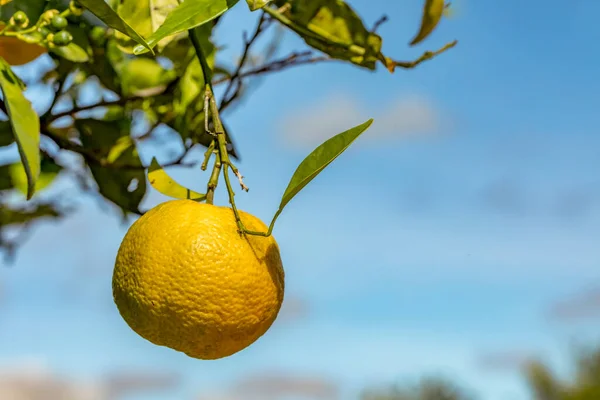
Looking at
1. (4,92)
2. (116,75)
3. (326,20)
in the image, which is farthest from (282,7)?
(4,92)

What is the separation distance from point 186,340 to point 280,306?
0.33ft

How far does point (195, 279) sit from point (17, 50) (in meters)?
0.38

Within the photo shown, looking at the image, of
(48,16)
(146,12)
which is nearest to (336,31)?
(146,12)

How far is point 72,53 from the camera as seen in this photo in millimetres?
930

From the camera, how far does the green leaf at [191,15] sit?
617 millimetres

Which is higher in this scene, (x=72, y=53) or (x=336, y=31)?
(x=336, y=31)

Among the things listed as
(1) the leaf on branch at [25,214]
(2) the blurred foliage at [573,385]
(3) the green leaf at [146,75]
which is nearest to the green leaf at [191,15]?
(3) the green leaf at [146,75]

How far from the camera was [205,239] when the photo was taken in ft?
2.23

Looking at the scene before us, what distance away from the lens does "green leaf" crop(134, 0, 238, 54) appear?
0.62 metres

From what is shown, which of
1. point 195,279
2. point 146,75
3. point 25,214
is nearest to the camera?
point 195,279

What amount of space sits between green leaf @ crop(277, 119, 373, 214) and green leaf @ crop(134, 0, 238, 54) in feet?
0.45

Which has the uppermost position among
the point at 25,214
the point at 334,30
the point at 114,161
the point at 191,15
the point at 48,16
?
the point at 334,30

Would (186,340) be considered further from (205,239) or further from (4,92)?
(4,92)

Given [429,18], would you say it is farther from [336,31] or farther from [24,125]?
[24,125]
